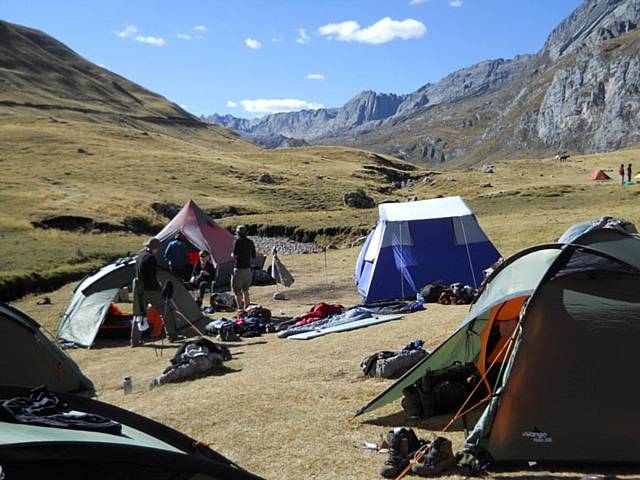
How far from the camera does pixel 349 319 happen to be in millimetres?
15914

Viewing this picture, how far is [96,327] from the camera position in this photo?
16453 mm

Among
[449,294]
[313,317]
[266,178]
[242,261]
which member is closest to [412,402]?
[313,317]

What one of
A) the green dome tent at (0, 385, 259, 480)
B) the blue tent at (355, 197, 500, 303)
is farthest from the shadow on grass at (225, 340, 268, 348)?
the green dome tent at (0, 385, 259, 480)

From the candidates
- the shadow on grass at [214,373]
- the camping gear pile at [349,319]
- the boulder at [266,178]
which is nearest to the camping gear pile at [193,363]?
the shadow on grass at [214,373]

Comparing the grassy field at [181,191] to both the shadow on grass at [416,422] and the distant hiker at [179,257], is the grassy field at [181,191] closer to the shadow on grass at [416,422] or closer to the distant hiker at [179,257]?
the distant hiker at [179,257]

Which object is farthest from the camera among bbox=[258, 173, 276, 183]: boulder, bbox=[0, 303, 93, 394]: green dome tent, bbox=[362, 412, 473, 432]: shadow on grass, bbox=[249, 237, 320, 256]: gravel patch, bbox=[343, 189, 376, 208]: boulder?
bbox=[258, 173, 276, 183]: boulder

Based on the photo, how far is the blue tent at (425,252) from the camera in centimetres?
1861

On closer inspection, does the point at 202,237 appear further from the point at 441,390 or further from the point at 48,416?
the point at 48,416

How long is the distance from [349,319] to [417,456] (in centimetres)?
871

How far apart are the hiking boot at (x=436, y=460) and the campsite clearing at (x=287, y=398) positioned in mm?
573

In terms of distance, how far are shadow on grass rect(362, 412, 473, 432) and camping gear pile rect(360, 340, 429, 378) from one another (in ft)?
5.29

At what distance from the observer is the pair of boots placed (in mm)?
7070

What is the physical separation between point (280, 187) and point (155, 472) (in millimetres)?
65301

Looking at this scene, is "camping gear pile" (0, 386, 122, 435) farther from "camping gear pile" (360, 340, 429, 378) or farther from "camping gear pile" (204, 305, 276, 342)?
"camping gear pile" (204, 305, 276, 342)
